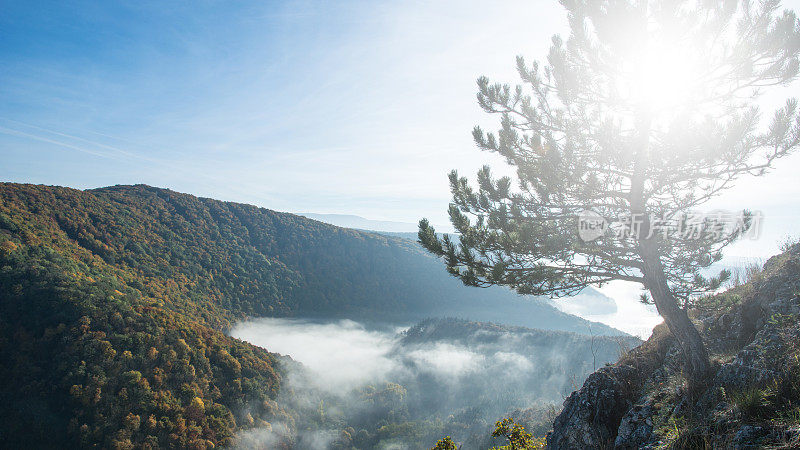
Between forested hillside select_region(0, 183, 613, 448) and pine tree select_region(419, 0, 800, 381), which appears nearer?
pine tree select_region(419, 0, 800, 381)

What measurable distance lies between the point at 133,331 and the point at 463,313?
145 meters

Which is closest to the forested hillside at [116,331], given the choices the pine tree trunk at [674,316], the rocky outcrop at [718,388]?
the rocky outcrop at [718,388]

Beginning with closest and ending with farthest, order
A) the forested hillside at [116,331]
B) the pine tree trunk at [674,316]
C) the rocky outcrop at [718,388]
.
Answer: the rocky outcrop at [718,388] → the pine tree trunk at [674,316] → the forested hillside at [116,331]

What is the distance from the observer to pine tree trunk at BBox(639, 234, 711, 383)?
19.6 feet

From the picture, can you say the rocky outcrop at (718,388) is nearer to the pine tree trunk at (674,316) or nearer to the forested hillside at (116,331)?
the pine tree trunk at (674,316)

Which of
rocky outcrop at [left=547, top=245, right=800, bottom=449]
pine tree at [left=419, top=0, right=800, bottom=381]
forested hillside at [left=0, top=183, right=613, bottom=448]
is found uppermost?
pine tree at [left=419, top=0, right=800, bottom=381]

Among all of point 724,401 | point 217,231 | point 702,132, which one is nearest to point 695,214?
point 702,132

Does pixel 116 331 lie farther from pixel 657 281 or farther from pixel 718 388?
pixel 718 388

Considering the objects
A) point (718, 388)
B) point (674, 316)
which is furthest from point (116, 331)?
point (718, 388)

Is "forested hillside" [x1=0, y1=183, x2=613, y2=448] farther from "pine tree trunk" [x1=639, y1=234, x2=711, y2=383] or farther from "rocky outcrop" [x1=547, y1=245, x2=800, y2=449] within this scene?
"pine tree trunk" [x1=639, y1=234, x2=711, y2=383]

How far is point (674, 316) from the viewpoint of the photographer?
6.45m

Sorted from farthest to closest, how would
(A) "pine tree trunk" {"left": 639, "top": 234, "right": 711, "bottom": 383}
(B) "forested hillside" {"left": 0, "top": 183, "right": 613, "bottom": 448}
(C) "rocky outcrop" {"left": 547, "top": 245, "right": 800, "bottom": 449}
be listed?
(B) "forested hillside" {"left": 0, "top": 183, "right": 613, "bottom": 448}, (A) "pine tree trunk" {"left": 639, "top": 234, "right": 711, "bottom": 383}, (C) "rocky outcrop" {"left": 547, "top": 245, "right": 800, "bottom": 449}

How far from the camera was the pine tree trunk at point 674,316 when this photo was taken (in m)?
5.98

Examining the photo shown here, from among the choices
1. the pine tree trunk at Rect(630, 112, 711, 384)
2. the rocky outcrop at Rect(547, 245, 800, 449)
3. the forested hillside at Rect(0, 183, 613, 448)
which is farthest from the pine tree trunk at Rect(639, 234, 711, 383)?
the forested hillside at Rect(0, 183, 613, 448)
